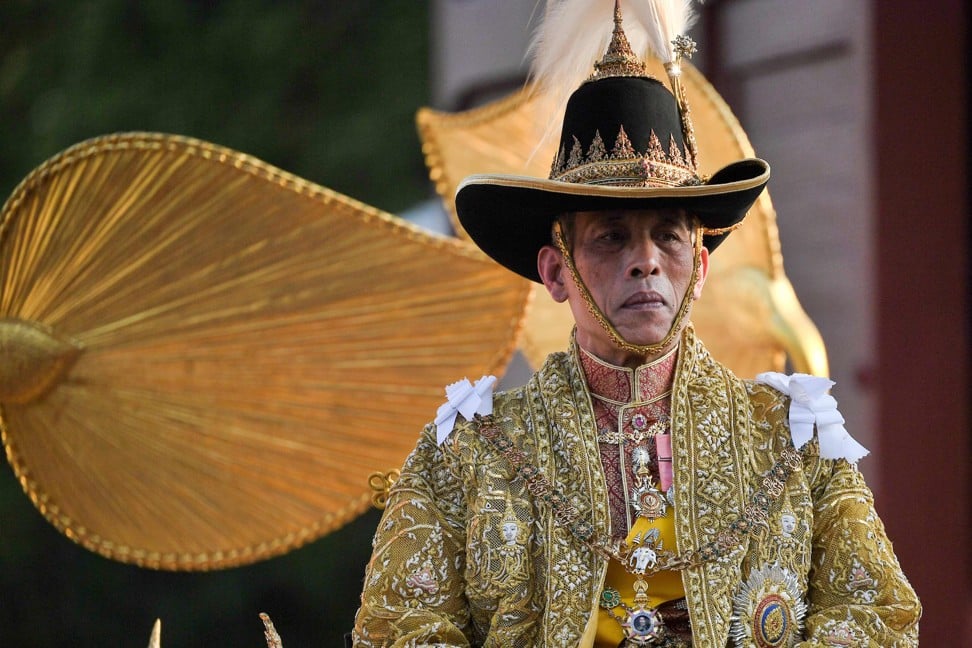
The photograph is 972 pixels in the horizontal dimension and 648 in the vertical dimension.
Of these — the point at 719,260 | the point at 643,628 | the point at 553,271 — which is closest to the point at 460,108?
the point at 719,260

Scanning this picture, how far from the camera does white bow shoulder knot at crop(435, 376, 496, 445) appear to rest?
277cm

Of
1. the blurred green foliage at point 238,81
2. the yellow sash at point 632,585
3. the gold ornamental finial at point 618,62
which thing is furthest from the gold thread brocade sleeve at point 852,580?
the blurred green foliage at point 238,81

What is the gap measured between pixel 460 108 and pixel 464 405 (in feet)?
15.2

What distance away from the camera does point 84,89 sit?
785 centimetres

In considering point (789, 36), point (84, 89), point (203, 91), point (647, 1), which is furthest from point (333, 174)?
point (647, 1)

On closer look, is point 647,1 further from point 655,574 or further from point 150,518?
point 150,518

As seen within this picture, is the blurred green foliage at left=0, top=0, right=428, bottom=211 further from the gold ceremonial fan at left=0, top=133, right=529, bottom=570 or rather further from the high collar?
the high collar

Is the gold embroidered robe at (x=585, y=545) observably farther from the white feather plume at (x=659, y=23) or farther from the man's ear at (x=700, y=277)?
the white feather plume at (x=659, y=23)

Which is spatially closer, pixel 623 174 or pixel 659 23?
pixel 623 174

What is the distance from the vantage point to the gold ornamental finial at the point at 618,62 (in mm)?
2711

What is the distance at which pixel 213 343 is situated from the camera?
412 cm

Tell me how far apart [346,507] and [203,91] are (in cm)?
473

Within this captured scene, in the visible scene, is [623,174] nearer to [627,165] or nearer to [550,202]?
[627,165]

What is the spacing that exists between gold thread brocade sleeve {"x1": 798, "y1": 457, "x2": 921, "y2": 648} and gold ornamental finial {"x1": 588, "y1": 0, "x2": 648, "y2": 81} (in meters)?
0.71
